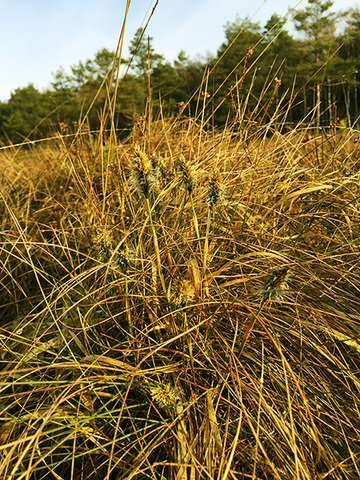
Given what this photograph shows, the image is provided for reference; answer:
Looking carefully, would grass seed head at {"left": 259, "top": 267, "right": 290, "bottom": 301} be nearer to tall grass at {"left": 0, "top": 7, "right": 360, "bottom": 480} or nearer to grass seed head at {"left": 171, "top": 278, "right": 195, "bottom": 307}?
tall grass at {"left": 0, "top": 7, "right": 360, "bottom": 480}

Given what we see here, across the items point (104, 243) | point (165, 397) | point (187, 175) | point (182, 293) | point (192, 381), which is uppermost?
point (187, 175)

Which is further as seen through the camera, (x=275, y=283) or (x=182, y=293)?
(x=182, y=293)

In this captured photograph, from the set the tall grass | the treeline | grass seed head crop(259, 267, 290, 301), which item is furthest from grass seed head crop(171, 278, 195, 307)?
the treeline

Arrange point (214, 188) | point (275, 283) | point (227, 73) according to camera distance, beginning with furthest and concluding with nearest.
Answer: point (227, 73)
point (214, 188)
point (275, 283)

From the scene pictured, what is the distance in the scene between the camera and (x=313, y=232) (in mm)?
1898

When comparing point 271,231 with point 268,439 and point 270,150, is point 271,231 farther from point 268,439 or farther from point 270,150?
point 268,439

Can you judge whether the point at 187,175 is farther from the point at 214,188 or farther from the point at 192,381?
the point at 192,381

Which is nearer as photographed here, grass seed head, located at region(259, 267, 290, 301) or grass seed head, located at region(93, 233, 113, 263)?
grass seed head, located at region(259, 267, 290, 301)

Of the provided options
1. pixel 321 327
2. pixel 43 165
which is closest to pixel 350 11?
pixel 43 165

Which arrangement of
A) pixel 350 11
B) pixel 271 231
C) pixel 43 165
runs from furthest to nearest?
pixel 350 11
pixel 43 165
pixel 271 231

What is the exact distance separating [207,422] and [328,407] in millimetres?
433

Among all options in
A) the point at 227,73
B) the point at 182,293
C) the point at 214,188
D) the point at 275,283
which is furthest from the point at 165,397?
the point at 227,73

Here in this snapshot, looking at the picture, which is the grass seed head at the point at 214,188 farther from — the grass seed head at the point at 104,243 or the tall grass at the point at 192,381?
the grass seed head at the point at 104,243

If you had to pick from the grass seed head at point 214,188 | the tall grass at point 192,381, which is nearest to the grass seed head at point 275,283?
the tall grass at point 192,381
